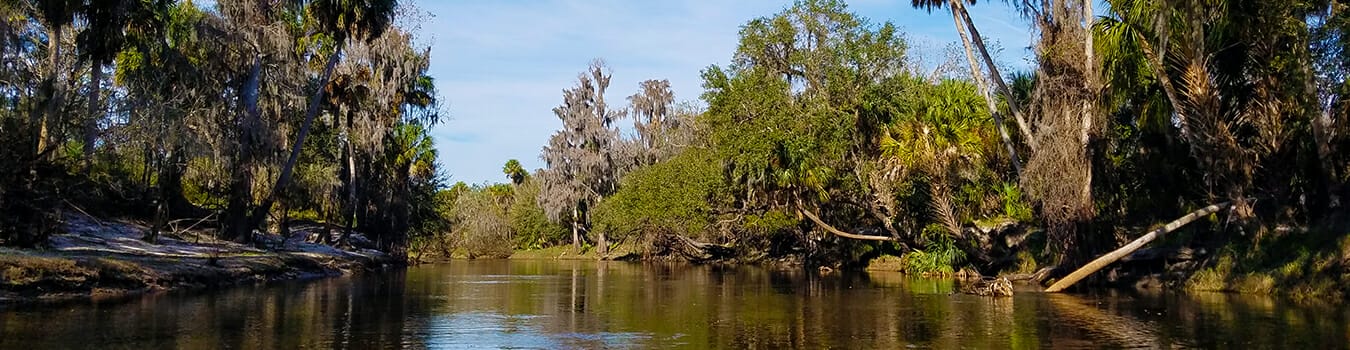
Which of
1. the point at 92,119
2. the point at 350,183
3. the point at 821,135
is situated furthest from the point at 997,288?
the point at 350,183

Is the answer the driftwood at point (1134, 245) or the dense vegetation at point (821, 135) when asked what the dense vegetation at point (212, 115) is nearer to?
the dense vegetation at point (821, 135)

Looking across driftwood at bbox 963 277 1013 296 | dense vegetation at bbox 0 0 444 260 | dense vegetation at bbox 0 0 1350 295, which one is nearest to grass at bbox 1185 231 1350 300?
dense vegetation at bbox 0 0 1350 295

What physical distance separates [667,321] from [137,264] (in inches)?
514

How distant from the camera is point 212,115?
34.5 m

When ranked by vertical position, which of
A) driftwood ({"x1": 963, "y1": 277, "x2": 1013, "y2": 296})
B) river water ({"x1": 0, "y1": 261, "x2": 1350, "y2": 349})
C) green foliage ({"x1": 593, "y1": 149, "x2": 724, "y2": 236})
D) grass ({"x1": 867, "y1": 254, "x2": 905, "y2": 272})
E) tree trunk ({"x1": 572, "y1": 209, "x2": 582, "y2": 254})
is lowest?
river water ({"x1": 0, "y1": 261, "x2": 1350, "y2": 349})

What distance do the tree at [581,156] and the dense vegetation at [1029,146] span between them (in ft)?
33.8

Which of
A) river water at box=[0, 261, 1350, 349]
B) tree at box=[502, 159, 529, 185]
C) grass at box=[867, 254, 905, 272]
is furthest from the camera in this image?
tree at box=[502, 159, 529, 185]

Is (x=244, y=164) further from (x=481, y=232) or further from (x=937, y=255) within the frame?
(x=481, y=232)

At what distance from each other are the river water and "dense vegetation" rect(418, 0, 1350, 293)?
4101 mm

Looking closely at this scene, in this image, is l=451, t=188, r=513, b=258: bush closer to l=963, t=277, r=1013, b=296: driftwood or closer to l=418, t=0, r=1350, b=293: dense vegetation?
l=418, t=0, r=1350, b=293: dense vegetation

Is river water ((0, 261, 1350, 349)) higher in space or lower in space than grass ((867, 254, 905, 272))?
lower

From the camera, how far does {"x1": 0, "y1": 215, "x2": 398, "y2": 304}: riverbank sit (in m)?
19.5

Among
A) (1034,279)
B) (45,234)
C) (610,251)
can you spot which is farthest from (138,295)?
(610,251)

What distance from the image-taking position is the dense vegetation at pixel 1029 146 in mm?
23062
